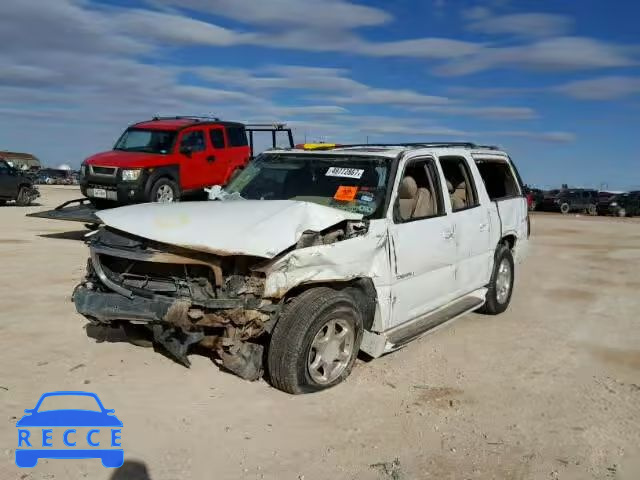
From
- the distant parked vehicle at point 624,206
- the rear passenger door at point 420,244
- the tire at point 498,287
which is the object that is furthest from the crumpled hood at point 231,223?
the distant parked vehicle at point 624,206

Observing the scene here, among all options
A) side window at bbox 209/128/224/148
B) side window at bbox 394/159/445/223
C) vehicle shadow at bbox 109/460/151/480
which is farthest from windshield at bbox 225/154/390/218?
side window at bbox 209/128/224/148

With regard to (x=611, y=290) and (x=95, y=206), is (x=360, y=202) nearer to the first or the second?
(x=611, y=290)

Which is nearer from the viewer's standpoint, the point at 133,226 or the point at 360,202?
the point at 133,226

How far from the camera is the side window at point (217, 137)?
14.2 metres

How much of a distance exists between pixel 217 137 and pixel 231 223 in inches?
405

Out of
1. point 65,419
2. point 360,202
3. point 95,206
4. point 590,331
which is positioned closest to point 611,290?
point 590,331

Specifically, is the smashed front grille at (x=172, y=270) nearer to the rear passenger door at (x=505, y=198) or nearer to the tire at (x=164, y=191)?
the rear passenger door at (x=505, y=198)

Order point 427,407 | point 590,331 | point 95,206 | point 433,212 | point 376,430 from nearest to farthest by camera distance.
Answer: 1. point 376,430
2. point 427,407
3. point 433,212
4. point 590,331
5. point 95,206

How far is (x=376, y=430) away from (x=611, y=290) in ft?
20.4

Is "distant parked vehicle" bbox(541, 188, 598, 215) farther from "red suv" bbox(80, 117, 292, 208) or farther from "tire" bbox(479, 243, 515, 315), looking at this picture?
"tire" bbox(479, 243, 515, 315)

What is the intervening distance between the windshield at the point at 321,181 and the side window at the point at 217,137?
8.08 m

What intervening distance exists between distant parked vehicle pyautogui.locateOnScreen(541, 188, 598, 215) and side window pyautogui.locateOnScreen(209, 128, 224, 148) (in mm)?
25335

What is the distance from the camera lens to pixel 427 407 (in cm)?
439

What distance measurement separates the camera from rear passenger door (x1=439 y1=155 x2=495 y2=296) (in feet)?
19.7
